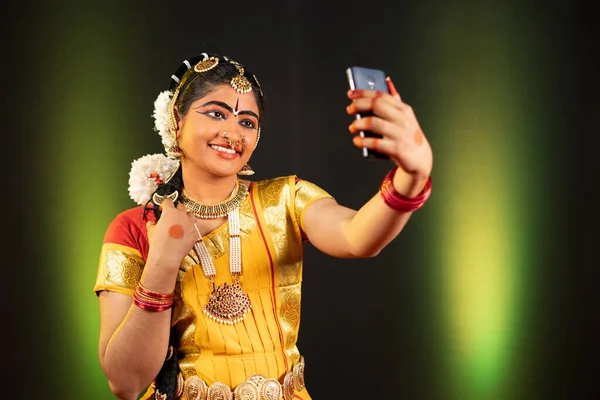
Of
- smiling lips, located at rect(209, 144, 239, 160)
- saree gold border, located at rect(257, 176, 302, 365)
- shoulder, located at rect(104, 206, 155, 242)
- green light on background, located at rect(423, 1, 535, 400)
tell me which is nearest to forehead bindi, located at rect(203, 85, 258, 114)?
smiling lips, located at rect(209, 144, 239, 160)

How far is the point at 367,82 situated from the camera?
133 cm

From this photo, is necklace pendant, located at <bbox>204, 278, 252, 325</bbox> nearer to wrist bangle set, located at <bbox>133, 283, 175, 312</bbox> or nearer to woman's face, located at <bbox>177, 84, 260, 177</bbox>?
wrist bangle set, located at <bbox>133, 283, 175, 312</bbox>

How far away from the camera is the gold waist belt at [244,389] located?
1729 mm

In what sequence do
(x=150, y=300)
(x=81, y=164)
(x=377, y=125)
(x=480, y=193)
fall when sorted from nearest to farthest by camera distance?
(x=377, y=125) → (x=150, y=300) → (x=81, y=164) → (x=480, y=193)

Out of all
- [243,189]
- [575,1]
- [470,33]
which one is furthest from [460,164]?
[243,189]

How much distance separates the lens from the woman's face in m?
1.78

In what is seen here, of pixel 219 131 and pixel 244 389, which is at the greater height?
pixel 219 131

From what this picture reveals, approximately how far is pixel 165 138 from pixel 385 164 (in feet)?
4.35

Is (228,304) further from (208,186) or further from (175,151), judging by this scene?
(175,151)

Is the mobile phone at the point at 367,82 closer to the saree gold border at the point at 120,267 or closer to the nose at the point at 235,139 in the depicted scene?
the nose at the point at 235,139

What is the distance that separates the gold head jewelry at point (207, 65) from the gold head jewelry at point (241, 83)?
6 centimetres

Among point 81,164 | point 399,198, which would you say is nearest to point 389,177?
point 399,198

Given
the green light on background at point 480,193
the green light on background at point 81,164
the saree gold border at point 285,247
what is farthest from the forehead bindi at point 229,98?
the green light on background at point 480,193

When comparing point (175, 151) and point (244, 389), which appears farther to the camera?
point (175, 151)
